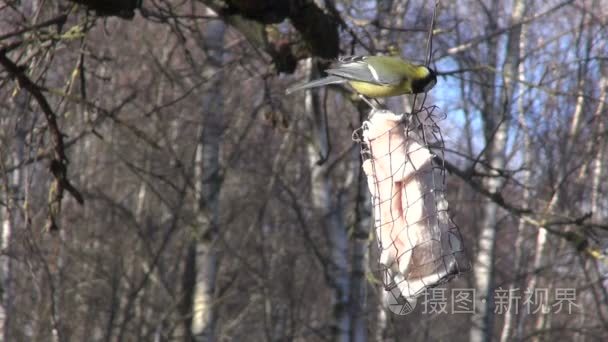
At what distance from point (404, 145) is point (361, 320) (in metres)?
3.21

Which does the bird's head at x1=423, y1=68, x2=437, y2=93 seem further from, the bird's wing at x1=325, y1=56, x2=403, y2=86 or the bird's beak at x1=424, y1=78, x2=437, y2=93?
the bird's wing at x1=325, y1=56, x2=403, y2=86

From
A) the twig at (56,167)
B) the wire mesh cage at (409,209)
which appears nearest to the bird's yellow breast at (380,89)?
the wire mesh cage at (409,209)

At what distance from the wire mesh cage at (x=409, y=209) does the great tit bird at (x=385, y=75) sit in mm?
148

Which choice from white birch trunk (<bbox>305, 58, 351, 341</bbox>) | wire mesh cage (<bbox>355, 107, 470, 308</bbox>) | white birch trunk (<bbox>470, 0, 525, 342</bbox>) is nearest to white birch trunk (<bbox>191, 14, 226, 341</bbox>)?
white birch trunk (<bbox>305, 58, 351, 341</bbox>)

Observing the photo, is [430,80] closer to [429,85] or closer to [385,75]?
[429,85]

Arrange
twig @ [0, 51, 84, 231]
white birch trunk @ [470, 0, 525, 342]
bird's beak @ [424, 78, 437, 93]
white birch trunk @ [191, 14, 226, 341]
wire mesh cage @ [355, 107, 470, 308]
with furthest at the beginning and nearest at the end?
white birch trunk @ [470, 0, 525, 342] < white birch trunk @ [191, 14, 226, 341] < twig @ [0, 51, 84, 231] < bird's beak @ [424, 78, 437, 93] < wire mesh cage @ [355, 107, 470, 308]

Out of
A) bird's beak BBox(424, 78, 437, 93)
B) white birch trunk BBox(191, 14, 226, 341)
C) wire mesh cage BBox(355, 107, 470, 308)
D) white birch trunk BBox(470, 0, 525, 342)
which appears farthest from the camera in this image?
white birch trunk BBox(470, 0, 525, 342)

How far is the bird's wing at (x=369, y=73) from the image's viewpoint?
2.83m

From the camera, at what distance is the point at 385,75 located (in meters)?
2.86

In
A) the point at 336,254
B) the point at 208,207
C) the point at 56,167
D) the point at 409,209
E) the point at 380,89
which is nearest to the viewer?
the point at 409,209

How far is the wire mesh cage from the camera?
2.52 m

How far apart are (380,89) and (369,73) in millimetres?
126

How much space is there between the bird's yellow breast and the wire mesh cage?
0.16 m

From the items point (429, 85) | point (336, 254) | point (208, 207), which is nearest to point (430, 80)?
point (429, 85)
